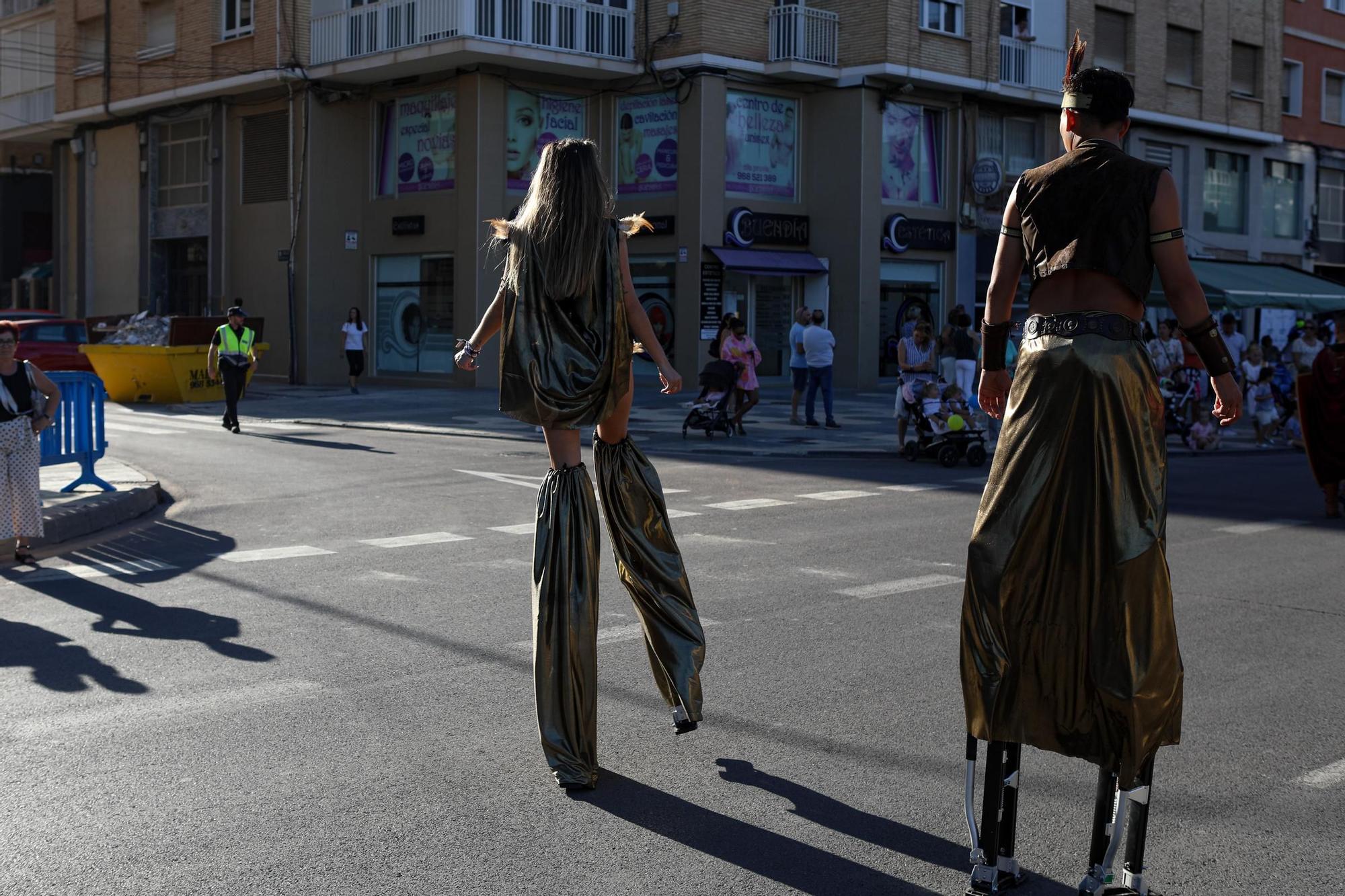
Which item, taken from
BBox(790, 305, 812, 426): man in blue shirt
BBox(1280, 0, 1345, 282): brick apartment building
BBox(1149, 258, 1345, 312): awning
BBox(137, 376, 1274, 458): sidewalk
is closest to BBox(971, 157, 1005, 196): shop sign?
BBox(137, 376, 1274, 458): sidewalk

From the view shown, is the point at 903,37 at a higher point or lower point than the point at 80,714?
higher

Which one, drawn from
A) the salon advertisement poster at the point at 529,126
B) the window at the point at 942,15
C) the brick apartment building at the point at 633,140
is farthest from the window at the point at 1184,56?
the salon advertisement poster at the point at 529,126

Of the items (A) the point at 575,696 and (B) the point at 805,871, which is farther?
(A) the point at 575,696

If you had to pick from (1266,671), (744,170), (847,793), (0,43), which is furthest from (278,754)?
(0,43)

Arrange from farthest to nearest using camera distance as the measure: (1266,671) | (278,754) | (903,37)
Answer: (903,37), (1266,671), (278,754)

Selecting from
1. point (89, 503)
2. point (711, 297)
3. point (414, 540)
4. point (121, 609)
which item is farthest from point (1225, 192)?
point (121, 609)

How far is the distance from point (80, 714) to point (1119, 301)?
3.89 metres

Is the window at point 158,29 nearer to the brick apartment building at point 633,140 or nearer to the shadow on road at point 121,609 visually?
the brick apartment building at point 633,140

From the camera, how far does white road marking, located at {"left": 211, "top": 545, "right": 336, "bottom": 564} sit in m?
8.94

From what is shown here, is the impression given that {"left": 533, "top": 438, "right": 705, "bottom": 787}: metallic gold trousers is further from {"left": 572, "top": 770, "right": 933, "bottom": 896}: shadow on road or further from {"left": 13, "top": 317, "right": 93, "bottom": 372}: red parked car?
{"left": 13, "top": 317, "right": 93, "bottom": 372}: red parked car

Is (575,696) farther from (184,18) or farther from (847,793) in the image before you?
(184,18)

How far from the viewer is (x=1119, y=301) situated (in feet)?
11.5

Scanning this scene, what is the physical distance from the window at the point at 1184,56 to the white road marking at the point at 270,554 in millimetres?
31847

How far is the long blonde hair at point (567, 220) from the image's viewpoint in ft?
14.6
